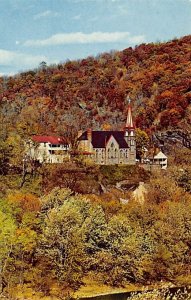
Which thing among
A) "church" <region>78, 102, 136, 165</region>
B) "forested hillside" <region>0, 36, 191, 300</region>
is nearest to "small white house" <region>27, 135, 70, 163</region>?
"forested hillside" <region>0, 36, 191, 300</region>

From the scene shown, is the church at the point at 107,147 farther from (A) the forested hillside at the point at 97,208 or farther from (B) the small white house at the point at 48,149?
(A) the forested hillside at the point at 97,208

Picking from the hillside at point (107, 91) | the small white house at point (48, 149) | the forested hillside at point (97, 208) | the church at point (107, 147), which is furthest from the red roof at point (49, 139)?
the hillside at point (107, 91)

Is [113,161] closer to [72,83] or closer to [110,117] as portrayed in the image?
[110,117]

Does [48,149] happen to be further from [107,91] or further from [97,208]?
[107,91]

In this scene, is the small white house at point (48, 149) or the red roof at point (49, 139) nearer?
the small white house at point (48, 149)

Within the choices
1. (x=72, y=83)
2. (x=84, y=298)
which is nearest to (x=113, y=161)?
(x=84, y=298)

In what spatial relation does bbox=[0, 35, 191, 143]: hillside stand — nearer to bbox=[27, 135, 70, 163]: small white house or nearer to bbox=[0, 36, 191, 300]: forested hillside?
bbox=[0, 36, 191, 300]: forested hillside

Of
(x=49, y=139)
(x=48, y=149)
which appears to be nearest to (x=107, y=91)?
(x=49, y=139)
